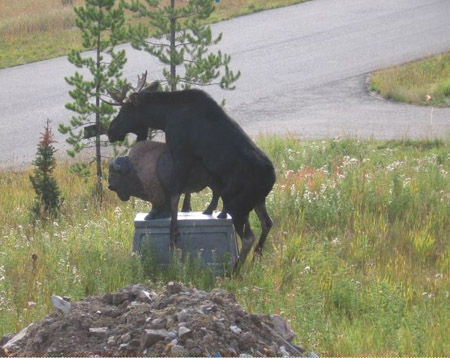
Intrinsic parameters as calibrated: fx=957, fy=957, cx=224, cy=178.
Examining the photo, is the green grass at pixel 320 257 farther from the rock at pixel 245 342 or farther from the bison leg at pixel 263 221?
the rock at pixel 245 342

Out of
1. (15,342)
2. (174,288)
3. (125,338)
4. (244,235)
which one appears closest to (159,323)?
(125,338)

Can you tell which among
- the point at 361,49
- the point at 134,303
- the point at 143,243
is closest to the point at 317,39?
the point at 361,49

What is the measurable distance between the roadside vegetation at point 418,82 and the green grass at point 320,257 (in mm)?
4878

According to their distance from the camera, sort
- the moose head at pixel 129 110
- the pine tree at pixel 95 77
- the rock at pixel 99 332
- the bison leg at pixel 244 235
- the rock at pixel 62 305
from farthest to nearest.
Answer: the pine tree at pixel 95 77 → the moose head at pixel 129 110 → the bison leg at pixel 244 235 → the rock at pixel 62 305 → the rock at pixel 99 332

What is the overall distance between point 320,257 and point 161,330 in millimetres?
2885

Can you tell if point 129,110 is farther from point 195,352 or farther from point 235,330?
point 195,352

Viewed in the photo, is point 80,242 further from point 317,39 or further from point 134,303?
point 317,39

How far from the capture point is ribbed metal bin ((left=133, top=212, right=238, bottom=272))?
7.97 m

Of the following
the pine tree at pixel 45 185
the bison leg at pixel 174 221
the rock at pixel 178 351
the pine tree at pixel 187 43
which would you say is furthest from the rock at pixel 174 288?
the pine tree at pixel 187 43

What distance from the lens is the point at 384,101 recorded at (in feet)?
54.7

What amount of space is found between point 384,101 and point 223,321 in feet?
38.1

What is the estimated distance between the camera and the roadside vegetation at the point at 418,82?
16328 millimetres

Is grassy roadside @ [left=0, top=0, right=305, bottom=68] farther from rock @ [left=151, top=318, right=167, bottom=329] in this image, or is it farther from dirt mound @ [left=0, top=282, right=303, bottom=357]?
rock @ [left=151, top=318, right=167, bottom=329]

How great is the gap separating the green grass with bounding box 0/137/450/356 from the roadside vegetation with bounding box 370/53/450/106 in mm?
4878
